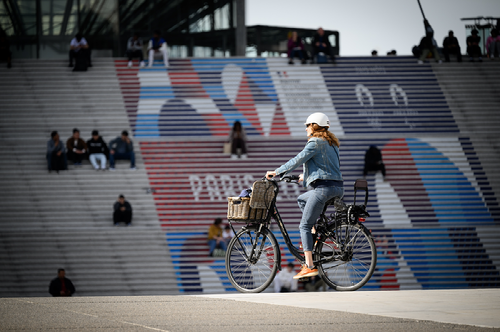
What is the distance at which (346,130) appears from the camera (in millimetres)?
20406

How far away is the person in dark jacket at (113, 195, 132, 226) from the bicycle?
11272 mm

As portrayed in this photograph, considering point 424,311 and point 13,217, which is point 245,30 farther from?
point 424,311

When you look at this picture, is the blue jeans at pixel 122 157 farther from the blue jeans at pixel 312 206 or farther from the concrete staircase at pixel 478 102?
the blue jeans at pixel 312 206

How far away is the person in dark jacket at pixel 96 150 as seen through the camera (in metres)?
18.6

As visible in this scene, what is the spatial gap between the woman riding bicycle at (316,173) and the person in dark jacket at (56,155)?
548 inches

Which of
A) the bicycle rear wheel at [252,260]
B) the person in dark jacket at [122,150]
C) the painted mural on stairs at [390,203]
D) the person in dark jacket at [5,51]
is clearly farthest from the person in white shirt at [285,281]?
the person in dark jacket at [5,51]

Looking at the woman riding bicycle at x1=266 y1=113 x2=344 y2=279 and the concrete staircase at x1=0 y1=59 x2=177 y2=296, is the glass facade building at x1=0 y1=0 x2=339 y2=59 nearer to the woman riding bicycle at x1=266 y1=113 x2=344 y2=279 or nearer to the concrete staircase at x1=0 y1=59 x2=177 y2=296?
the concrete staircase at x1=0 y1=59 x2=177 y2=296

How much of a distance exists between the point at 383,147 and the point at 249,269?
14427 millimetres

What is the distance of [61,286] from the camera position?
14.7 m

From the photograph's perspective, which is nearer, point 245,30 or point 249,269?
point 249,269

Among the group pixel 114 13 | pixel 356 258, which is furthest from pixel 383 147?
pixel 356 258

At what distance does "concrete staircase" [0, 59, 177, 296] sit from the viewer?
16312 mm

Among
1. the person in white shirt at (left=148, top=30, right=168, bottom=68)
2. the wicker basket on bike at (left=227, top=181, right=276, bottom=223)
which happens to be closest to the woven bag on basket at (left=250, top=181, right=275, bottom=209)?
the wicker basket on bike at (left=227, top=181, right=276, bottom=223)

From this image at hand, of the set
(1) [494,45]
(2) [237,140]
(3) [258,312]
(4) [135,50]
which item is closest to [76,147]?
(2) [237,140]
